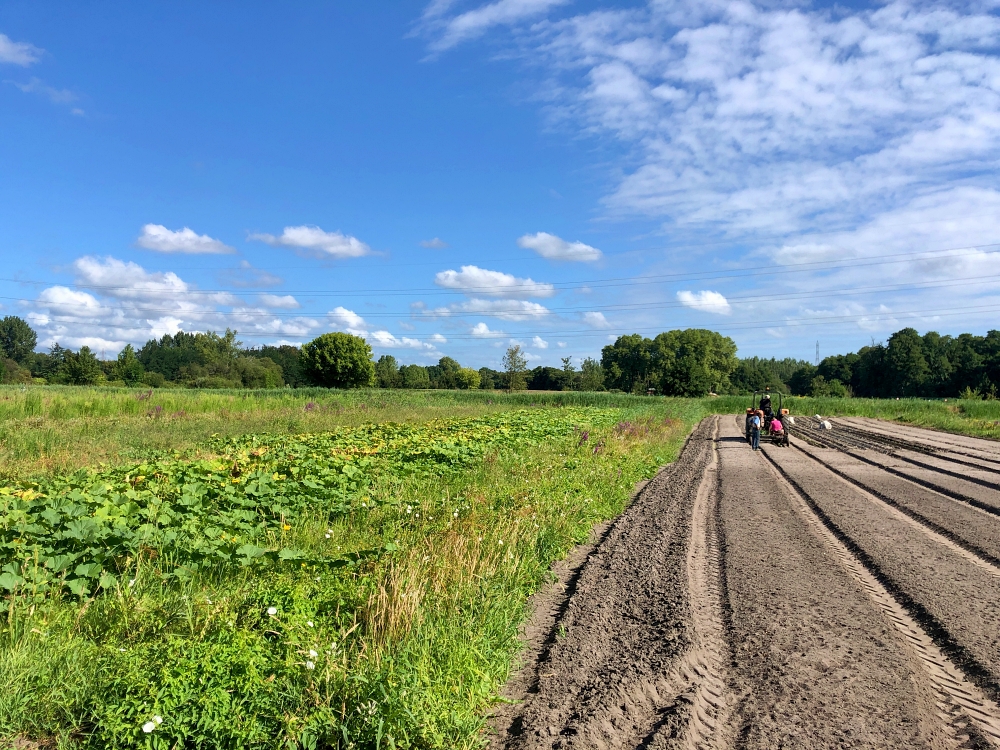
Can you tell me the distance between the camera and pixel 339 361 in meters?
82.1

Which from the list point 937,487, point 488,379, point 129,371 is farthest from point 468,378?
point 937,487

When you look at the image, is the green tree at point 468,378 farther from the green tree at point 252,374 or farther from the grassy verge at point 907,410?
the grassy verge at point 907,410

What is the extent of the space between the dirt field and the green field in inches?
21.8

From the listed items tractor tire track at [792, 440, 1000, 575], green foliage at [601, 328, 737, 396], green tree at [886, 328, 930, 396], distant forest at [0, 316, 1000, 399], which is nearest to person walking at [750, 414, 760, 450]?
tractor tire track at [792, 440, 1000, 575]

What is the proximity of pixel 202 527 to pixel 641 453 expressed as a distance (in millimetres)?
13968

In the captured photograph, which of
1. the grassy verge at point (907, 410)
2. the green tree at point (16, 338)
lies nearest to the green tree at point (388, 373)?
the grassy verge at point (907, 410)

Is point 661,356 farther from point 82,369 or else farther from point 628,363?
point 82,369

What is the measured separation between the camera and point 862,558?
7.53 m

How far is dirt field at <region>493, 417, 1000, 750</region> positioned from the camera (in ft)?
12.4

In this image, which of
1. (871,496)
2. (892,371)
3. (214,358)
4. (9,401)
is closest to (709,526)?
(871,496)

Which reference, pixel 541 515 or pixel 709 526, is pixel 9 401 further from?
pixel 709 526

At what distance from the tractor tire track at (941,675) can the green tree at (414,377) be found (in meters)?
103

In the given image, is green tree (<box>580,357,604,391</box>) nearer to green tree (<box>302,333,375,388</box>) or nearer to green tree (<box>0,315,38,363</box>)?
green tree (<box>302,333,375,388</box>)

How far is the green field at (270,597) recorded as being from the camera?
3.39 meters
